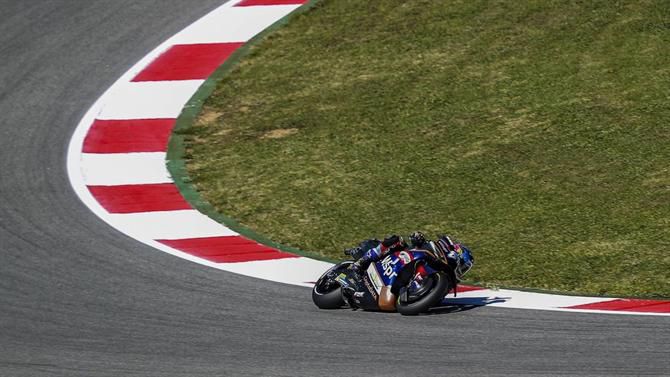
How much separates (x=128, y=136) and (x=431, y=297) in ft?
18.2

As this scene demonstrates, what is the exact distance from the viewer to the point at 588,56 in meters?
14.7

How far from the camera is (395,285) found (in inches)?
384

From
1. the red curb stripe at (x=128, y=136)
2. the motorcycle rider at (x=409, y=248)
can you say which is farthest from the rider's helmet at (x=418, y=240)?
the red curb stripe at (x=128, y=136)

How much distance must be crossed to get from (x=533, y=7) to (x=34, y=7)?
6.11 meters

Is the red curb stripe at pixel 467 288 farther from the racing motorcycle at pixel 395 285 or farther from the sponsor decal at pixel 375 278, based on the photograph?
the sponsor decal at pixel 375 278

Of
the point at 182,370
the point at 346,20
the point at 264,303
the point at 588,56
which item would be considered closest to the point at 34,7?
the point at 346,20

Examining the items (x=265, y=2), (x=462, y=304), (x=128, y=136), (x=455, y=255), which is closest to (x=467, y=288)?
(x=462, y=304)

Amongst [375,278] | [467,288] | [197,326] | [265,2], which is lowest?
[467,288]

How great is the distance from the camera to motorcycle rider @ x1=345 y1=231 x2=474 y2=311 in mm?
9766

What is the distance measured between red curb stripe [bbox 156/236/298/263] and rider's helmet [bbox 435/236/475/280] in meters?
1.99

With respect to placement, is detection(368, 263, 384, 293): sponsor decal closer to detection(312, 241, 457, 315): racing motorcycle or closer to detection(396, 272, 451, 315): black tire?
detection(312, 241, 457, 315): racing motorcycle

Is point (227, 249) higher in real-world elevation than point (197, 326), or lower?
lower

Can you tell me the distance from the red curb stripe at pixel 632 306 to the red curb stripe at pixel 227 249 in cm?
272

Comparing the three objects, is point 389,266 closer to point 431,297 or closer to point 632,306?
point 431,297
